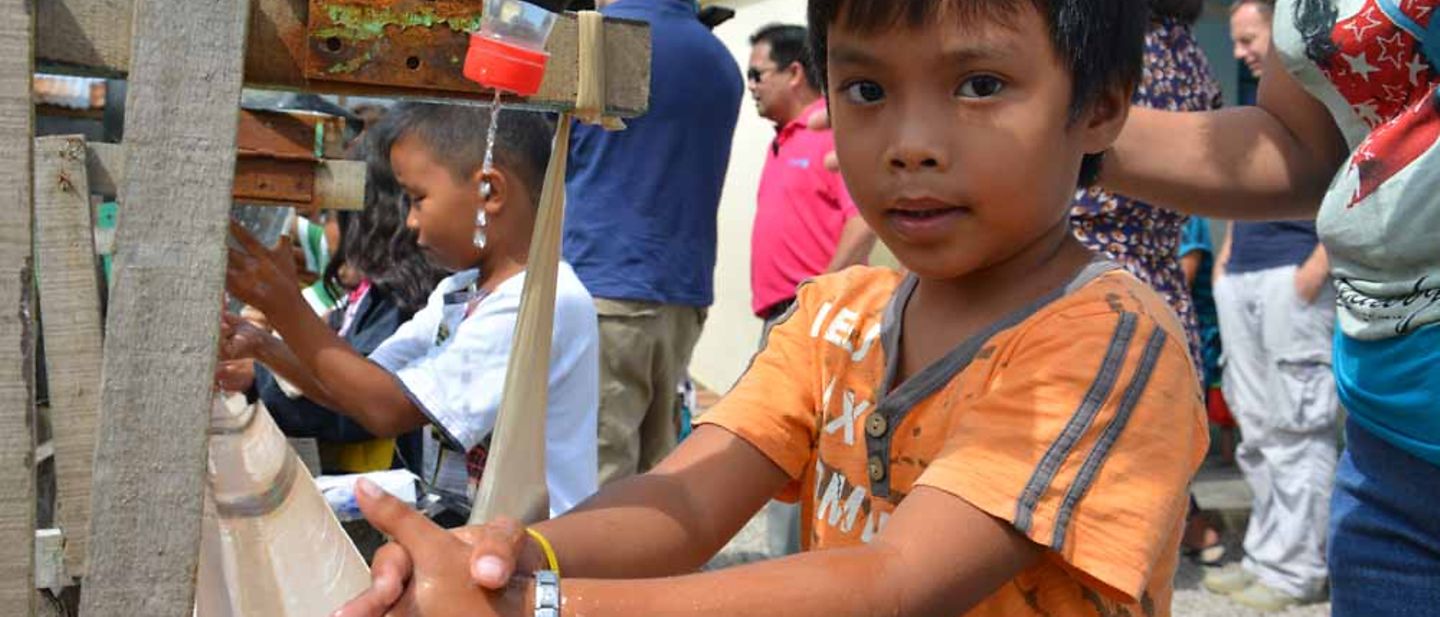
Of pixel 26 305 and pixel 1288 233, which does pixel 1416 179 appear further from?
pixel 1288 233

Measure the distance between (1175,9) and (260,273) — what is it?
2154 mm

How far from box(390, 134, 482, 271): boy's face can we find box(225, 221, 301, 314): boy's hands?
19.0 inches

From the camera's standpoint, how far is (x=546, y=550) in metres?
1.48

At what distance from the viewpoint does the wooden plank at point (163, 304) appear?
1.15m

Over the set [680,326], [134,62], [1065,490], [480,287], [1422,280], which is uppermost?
[134,62]

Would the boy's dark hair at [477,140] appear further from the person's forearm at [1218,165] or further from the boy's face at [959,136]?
the boy's face at [959,136]

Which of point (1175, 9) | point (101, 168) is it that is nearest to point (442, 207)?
point (101, 168)

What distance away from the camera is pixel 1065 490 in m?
1.38

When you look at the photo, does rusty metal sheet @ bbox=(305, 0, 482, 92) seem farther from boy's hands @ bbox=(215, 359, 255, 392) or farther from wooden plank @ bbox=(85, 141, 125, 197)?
boy's hands @ bbox=(215, 359, 255, 392)

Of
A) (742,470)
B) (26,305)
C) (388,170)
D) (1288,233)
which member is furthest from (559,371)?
(1288,233)

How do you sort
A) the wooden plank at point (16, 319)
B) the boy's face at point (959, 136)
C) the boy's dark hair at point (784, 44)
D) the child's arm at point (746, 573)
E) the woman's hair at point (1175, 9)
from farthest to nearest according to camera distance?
1. the boy's dark hair at point (784, 44)
2. the woman's hair at point (1175, 9)
3. the boy's face at point (959, 136)
4. the child's arm at point (746, 573)
5. the wooden plank at point (16, 319)

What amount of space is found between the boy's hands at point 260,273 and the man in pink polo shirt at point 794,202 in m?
2.48

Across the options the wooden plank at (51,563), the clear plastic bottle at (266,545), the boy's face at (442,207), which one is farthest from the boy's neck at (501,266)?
the wooden plank at (51,563)

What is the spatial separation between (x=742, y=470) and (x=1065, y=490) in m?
0.45
